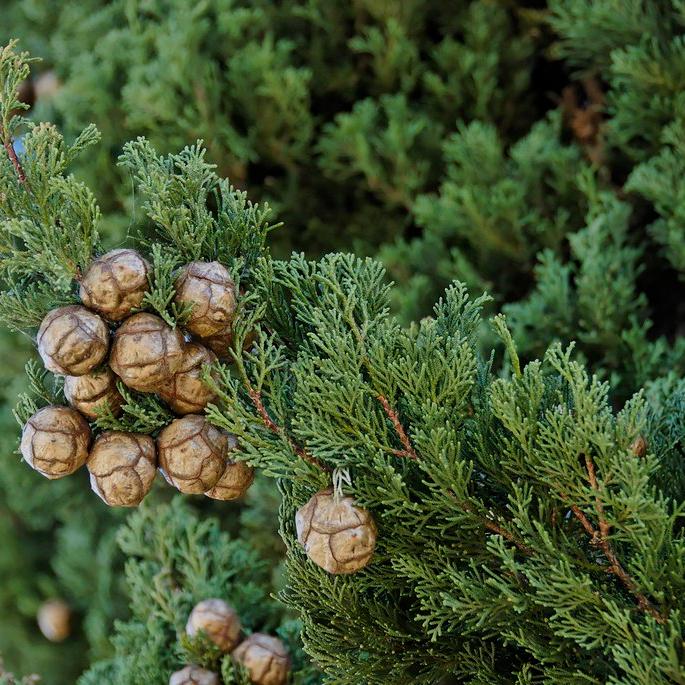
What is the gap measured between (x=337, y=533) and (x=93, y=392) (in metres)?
0.26

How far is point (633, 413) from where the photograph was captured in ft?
2.53

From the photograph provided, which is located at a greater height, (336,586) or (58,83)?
(336,586)

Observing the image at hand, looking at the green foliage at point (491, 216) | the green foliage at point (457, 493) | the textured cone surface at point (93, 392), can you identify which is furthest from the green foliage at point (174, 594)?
the green foliage at point (491, 216)

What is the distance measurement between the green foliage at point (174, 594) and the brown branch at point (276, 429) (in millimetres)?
424

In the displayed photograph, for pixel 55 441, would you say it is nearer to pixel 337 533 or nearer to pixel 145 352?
pixel 145 352

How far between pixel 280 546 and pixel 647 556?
1.02 metres

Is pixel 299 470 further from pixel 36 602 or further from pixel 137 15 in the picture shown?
pixel 36 602

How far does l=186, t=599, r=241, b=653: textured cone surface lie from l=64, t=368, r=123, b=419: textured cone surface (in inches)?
16.6

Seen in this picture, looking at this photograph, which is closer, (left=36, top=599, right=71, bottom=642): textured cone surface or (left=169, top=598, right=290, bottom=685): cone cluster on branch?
(left=169, top=598, right=290, bottom=685): cone cluster on branch

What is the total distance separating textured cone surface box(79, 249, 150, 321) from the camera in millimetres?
763

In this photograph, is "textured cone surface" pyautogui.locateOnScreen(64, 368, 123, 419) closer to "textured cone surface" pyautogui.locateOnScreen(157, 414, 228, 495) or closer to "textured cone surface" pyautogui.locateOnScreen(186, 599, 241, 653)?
"textured cone surface" pyautogui.locateOnScreen(157, 414, 228, 495)

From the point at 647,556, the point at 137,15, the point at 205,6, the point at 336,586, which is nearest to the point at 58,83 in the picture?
the point at 137,15

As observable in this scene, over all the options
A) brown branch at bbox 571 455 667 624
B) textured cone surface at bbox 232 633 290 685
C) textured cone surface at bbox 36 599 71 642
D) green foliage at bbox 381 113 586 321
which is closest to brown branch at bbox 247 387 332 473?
brown branch at bbox 571 455 667 624

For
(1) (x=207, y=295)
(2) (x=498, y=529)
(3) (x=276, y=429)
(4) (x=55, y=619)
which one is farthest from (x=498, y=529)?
(4) (x=55, y=619)
